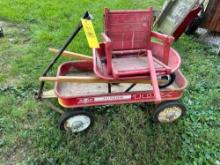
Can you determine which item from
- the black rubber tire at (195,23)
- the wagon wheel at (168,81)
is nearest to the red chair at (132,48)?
the wagon wheel at (168,81)

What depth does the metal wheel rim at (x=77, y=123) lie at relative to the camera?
8.18ft

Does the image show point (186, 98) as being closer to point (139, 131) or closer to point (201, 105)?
point (201, 105)

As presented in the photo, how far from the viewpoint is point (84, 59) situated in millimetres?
2844

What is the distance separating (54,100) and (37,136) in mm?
430

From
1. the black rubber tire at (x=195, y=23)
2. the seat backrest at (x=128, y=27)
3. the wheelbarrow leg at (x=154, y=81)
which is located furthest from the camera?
the black rubber tire at (x=195, y=23)

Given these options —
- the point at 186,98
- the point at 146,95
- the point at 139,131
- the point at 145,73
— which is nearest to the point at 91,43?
the point at 145,73

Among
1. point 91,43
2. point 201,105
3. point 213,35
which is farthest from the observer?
point 213,35

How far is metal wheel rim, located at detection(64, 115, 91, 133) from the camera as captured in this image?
8.18 ft

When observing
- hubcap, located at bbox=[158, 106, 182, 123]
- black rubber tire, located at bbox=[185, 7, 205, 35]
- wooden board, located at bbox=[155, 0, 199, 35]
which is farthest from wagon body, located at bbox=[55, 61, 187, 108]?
black rubber tire, located at bbox=[185, 7, 205, 35]

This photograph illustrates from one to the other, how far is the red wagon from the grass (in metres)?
0.15

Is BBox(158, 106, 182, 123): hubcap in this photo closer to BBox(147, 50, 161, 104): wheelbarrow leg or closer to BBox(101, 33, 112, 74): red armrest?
BBox(147, 50, 161, 104): wheelbarrow leg

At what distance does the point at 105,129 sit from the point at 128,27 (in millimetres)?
958

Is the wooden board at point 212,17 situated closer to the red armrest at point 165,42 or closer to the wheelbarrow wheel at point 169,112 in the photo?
the red armrest at point 165,42

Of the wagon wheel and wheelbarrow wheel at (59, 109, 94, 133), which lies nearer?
wheelbarrow wheel at (59, 109, 94, 133)
